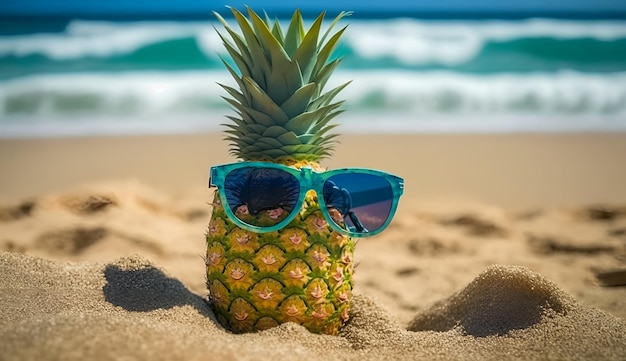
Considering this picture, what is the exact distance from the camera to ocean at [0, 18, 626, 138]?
1058 centimetres

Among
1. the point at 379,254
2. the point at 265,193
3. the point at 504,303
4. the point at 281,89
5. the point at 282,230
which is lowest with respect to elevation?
the point at 379,254

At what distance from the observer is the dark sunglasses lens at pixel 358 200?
2.80 meters

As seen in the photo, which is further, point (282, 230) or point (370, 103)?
point (370, 103)

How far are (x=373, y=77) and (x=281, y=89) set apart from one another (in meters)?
10.7

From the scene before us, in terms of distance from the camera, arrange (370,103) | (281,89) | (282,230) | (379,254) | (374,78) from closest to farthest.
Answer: (282,230) < (281,89) < (379,254) < (370,103) < (374,78)

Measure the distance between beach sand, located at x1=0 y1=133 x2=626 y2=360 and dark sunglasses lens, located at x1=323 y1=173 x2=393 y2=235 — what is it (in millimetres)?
490

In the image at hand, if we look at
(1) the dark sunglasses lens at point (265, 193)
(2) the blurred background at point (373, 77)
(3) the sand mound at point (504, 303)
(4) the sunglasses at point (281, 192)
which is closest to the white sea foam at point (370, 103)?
(2) the blurred background at point (373, 77)

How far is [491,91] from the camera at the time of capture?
40.7 feet

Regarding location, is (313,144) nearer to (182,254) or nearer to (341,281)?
(341,281)

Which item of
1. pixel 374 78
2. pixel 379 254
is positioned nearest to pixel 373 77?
pixel 374 78

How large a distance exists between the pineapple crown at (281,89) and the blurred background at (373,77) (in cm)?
713

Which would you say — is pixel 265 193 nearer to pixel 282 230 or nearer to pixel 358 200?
pixel 282 230

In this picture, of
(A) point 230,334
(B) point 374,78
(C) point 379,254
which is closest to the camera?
(A) point 230,334

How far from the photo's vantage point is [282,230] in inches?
108
